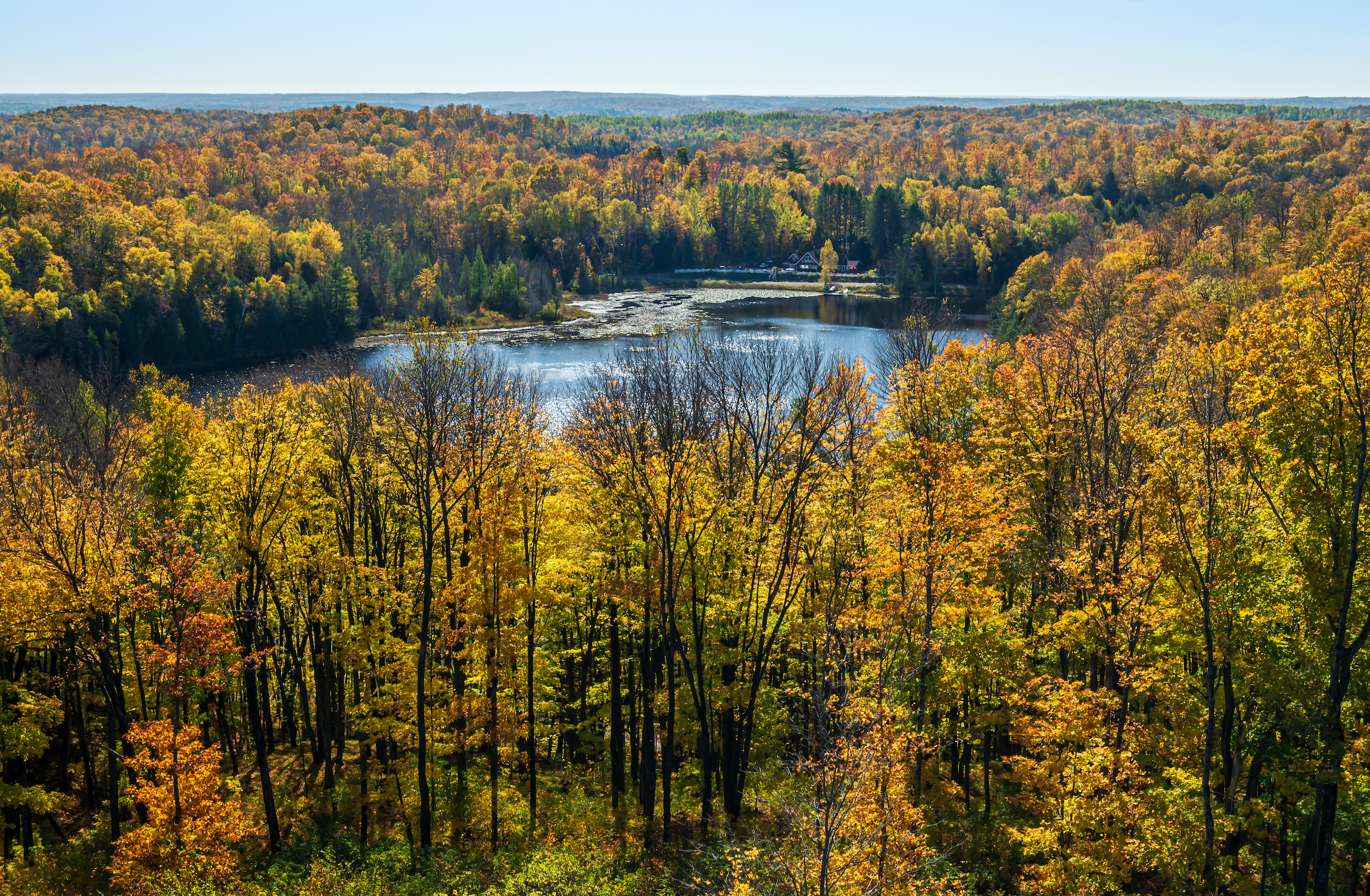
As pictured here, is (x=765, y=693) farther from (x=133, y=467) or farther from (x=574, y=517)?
(x=133, y=467)

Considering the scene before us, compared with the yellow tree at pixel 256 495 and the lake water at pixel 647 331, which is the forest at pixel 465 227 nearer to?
the lake water at pixel 647 331

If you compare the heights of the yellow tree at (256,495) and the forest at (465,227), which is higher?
the forest at (465,227)

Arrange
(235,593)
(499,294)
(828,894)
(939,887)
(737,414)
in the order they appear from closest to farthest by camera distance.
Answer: (828,894) < (939,887) < (235,593) < (737,414) < (499,294)

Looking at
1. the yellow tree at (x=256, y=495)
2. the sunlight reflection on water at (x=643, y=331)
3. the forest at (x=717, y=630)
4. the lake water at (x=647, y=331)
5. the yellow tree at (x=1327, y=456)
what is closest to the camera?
the yellow tree at (x=1327, y=456)

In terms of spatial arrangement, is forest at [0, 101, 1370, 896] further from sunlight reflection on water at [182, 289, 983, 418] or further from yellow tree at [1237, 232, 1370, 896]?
sunlight reflection on water at [182, 289, 983, 418]

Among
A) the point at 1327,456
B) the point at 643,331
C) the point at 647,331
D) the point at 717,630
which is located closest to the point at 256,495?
the point at 717,630

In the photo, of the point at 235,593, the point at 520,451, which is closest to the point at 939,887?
the point at 520,451

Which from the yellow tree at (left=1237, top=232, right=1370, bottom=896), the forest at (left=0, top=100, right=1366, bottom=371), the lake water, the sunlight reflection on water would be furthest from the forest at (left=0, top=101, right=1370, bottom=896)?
the forest at (left=0, top=100, right=1366, bottom=371)

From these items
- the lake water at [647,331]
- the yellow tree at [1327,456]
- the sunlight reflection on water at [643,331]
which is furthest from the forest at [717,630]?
the lake water at [647,331]

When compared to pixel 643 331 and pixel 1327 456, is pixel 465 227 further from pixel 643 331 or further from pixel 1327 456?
pixel 1327 456
